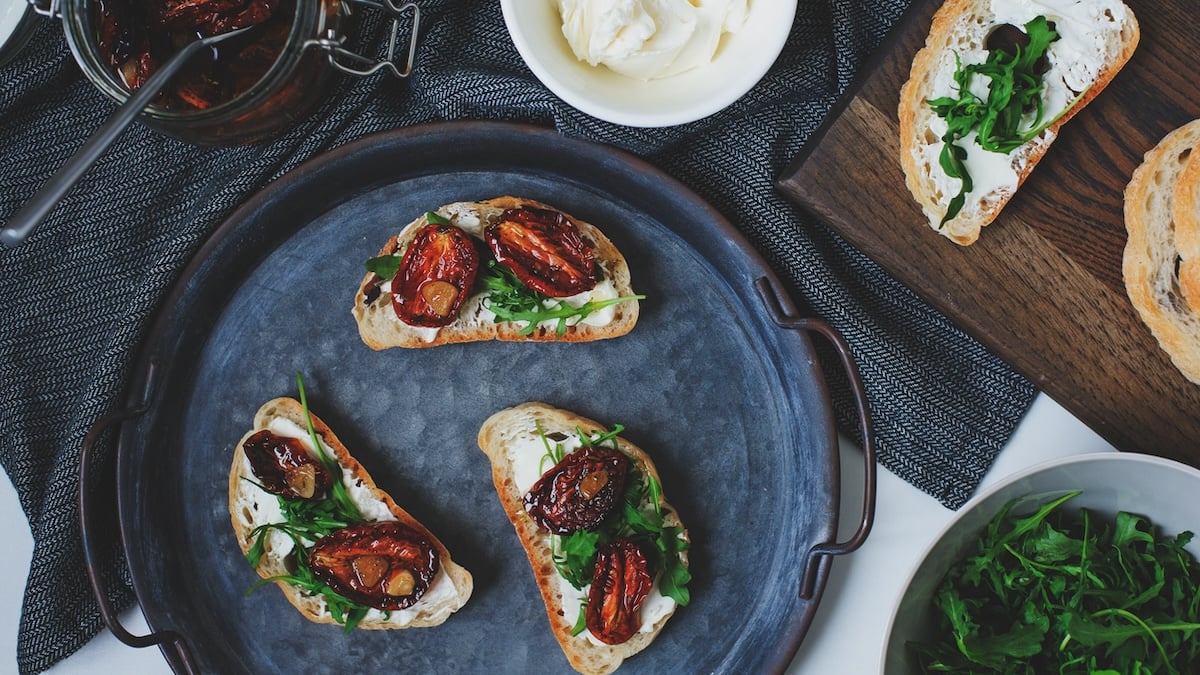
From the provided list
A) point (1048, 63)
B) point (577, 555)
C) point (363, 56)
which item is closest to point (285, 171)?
point (363, 56)

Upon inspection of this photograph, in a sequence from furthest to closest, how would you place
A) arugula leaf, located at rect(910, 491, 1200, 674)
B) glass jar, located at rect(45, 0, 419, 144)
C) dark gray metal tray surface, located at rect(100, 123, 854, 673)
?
dark gray metal tray surface, located at rect(100, 123, 854, 673)
arugula leaf, located at rect(910, 491, 1200, 674)
glass jar, located at rect(45, 0, 419, 144)

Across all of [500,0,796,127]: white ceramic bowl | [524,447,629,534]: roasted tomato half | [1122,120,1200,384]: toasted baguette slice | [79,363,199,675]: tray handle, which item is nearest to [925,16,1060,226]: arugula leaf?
[1122,120,1200,384]: toasted baguette slice

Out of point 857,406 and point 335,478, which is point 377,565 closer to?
point 335,478

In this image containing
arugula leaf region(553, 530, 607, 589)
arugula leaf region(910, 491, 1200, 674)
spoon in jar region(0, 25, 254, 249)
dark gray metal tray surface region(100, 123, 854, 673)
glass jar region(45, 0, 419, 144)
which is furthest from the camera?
dark gray metal tray surface region(100, 123, 854, 673)

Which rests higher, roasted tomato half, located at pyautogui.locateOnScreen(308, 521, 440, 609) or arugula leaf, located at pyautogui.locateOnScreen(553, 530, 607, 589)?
arugula leaf, located at pyautogui.locateOnScreen(553, 530, 607, 589)

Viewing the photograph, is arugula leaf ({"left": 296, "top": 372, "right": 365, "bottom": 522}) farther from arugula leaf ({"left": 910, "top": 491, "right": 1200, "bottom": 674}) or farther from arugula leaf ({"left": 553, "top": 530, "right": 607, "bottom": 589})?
arugula leaf ({"left": 910, "top": 491, "right": 1200, "bottom": 674})

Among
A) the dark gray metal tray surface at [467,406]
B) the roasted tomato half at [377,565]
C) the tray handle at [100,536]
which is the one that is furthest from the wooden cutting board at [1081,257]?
the tray handle at [100,536]
